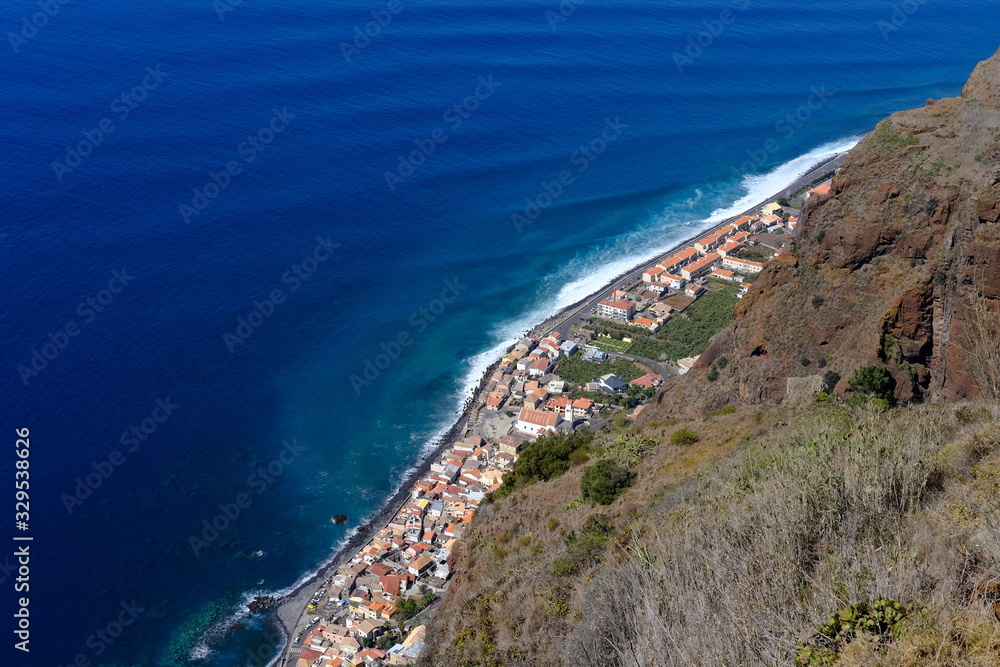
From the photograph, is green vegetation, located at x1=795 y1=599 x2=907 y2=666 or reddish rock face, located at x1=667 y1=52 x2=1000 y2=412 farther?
reddish rock face, located at x1=667 y1=52 x2=1000 y2=412

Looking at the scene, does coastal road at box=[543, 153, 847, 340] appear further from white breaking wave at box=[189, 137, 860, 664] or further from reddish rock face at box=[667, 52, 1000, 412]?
reddish rock face at box=[667, 52, 1000, 412]

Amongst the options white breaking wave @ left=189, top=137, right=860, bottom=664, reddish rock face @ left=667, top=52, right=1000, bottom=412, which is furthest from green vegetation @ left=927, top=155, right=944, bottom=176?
white breaking wave @ left=189, top=137, right=860, bottom=664

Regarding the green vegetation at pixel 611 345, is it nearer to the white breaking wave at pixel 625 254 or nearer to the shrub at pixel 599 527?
the white breaking wave at pixel 625 254

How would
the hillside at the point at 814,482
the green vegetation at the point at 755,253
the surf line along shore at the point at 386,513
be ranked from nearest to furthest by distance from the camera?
the hillside at the point at 814,482 → the surf line along shore at the point at 386,513 → the green vegetation at the point at 755,253

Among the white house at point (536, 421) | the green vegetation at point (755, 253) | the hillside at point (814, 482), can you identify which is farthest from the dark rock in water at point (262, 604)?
the green vegetation at point (755, 253)

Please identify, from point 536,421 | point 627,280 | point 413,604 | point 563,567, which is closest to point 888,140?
point 563,567

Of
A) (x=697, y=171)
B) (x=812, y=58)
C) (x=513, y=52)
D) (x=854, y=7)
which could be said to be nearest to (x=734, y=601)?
(x=697, y=171)
